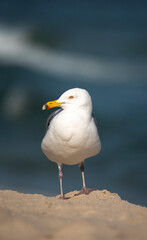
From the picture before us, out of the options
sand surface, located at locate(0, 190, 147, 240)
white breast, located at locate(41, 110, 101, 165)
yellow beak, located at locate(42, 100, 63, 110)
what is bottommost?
sand surface, located at locate(0, 190, 147, 240)

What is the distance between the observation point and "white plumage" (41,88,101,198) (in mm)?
6523

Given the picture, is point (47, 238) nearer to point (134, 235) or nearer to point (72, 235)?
point (72, 235)

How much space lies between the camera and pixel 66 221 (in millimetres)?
3932

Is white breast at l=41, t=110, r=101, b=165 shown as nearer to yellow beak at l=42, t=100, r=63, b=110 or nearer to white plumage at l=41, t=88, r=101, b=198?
white plumage at l=41, t=88, r=101, b=198

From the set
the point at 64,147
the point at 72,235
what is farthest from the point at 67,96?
the point at 72,235

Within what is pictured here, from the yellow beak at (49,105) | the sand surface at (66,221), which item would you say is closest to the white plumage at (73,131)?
the yellow beak at (49,105)

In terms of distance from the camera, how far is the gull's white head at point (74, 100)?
6.82m

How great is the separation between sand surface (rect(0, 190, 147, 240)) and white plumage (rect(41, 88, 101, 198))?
5.73 ft

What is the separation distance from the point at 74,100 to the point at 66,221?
129 inches

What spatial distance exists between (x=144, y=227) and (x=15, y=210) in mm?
1614

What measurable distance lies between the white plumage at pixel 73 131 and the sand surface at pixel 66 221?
1748 mm

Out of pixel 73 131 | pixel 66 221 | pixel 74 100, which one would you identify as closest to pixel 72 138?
pixel 73 131

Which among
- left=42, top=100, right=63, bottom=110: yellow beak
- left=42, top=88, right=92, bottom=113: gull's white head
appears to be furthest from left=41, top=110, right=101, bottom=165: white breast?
left=42, top=100, right=63, bottom=110: yellow beak

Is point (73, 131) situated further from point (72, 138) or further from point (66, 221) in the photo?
point (66, 221)
